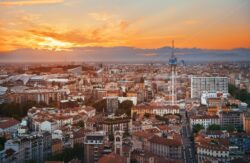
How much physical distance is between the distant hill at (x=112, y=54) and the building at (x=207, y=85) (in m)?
3.89

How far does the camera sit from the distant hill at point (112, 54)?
16.4ft

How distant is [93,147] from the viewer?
4.91m

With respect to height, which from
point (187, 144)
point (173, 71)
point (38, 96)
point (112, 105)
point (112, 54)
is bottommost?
point (187, 144)

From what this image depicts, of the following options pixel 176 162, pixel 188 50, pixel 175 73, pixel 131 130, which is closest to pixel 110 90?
pixel 175 73

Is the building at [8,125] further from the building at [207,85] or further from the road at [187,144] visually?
the building at [207,85]

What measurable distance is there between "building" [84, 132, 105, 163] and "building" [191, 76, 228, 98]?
4636 mm

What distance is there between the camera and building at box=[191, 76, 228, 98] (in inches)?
373

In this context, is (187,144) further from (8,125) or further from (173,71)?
(173,71)

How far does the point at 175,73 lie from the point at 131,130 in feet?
9.05

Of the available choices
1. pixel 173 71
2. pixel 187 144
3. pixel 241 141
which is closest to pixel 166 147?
pixel 187 144

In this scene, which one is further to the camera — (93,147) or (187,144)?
(187,144)

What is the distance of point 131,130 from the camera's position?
6082mm

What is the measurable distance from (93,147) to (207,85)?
220 inches

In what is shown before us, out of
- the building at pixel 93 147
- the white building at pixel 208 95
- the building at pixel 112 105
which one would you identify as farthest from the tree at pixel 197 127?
the white building at pixel 208 95
